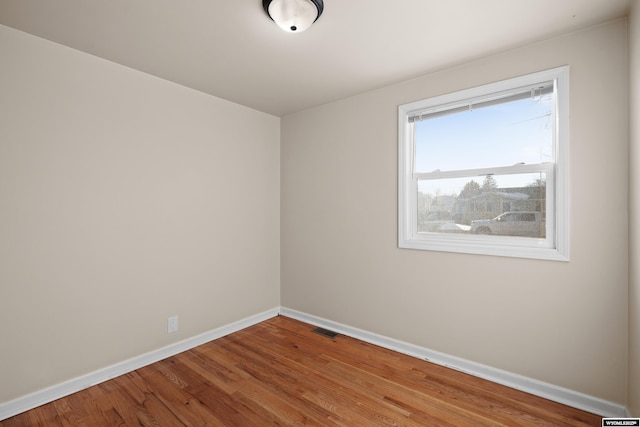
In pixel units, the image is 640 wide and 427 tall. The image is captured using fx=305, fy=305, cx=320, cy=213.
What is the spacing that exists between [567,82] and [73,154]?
138 inches

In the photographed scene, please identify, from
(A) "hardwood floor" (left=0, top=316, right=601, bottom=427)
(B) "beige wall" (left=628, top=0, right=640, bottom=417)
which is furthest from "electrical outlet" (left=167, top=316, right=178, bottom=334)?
(B) "beige wall" (left=628, top=0, right=640, bottom=417)

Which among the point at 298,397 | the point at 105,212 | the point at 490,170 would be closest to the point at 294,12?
the point at 490,170

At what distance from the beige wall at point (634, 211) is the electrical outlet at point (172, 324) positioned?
3.29m

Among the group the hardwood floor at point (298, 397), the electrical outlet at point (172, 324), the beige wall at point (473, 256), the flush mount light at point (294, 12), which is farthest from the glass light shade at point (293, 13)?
the electrical outlet at point (172, 324)

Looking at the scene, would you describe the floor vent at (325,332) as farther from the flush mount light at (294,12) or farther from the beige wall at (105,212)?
the flush mount light at (294,12)

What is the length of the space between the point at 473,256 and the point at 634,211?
0.98 m

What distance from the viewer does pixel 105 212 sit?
2391 millimetres

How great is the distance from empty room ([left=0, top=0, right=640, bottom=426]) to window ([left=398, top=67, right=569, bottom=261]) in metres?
0.02

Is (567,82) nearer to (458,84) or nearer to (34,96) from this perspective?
(458,84)

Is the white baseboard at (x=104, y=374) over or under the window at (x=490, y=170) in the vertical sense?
under

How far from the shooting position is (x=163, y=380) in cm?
237

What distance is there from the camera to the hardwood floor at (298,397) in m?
1.93

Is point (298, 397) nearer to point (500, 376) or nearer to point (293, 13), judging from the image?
point (500, 376)

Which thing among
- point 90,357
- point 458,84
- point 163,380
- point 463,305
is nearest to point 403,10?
point 458,84
